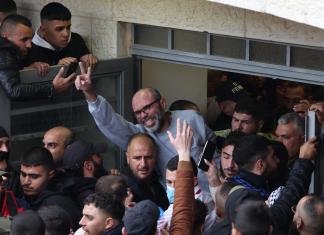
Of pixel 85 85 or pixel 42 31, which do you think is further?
pixel 42 31

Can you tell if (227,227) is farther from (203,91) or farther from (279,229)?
(203,91)

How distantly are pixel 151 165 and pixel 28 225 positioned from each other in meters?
2.07

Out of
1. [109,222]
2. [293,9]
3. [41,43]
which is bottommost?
[109,222]

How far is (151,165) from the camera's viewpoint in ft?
27.1

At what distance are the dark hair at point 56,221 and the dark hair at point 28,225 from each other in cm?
30

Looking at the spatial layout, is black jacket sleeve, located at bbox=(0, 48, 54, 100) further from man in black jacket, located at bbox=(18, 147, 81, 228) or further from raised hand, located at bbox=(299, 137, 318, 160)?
raised hand, located at bbox=(299, 137, 318, 160)

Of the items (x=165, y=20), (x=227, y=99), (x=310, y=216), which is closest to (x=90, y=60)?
(x=165, y=20)

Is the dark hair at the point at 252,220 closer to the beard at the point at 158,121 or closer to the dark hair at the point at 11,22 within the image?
the beard at the point at 158,121

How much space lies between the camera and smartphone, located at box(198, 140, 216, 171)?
7811mm

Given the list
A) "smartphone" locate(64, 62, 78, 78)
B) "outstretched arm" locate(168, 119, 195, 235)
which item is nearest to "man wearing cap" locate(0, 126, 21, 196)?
"smartphone" locate(64, 62, 78, 78)

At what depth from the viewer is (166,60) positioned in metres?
9.49

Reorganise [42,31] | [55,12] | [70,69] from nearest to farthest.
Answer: [70,69], [55,12], [42,31]

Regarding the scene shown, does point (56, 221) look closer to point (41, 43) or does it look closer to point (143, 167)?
point (143, 167)

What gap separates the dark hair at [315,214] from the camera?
653cm
